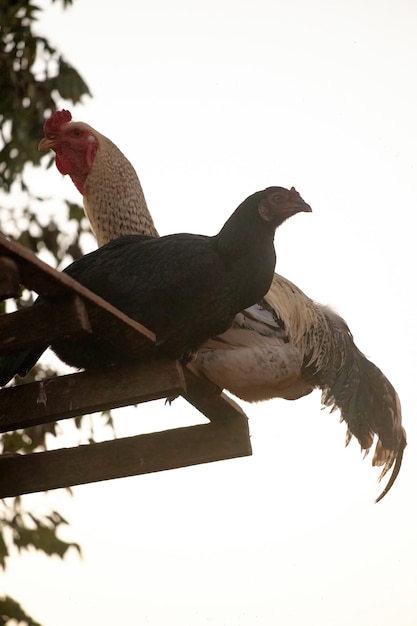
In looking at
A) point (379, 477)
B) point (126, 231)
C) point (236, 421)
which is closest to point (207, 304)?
point (236, 421)

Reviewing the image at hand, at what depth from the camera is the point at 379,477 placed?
673cm

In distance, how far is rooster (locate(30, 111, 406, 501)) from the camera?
630cm

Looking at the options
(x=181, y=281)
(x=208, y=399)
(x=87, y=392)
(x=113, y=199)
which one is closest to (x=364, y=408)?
(x=208, y=399)

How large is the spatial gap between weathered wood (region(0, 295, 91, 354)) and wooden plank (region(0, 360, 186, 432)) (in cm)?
55

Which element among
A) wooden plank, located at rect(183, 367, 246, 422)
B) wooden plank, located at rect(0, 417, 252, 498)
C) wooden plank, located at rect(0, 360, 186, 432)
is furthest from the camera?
wooden plank, located at rect(183, 367, 246, 422)

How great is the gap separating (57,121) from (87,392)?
8.65 ft

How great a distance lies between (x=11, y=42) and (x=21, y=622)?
16.2 ft

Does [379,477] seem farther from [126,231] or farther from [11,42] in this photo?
[11,42]

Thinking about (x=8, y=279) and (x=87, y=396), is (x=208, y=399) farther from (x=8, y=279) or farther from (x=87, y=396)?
(x=8, y=279)

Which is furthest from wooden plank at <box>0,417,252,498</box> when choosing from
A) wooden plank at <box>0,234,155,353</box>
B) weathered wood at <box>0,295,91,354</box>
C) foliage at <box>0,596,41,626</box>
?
foliage at <box>0,596,41,626</box>

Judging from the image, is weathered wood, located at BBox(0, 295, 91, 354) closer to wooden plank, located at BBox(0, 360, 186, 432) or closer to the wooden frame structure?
the wooden frame structure

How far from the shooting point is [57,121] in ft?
22.7

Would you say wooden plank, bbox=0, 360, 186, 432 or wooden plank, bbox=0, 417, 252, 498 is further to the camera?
wooden plank, bbox=0, 417, 252, 498

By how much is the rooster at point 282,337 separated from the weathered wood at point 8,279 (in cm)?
235
